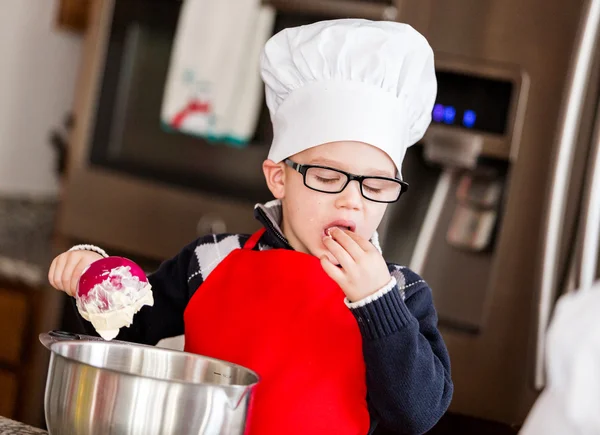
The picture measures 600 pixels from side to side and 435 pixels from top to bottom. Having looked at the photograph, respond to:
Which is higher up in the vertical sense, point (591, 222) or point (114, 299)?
point (591, 222)

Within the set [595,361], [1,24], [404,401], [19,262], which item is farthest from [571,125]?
[1,24]

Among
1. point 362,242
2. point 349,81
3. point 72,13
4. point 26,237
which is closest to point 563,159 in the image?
point 349,81

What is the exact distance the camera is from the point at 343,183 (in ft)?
3.62

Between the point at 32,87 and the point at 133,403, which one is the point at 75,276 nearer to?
the point at 133,403

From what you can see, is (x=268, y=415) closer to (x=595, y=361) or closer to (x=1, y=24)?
(x=595, y=361)

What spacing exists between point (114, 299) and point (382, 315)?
28 centimetres

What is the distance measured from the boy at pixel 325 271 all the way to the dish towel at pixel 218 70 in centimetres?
82

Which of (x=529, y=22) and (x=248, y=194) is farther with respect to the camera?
(x=248, y=194)

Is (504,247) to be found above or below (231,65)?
below

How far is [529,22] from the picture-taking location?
1.70m

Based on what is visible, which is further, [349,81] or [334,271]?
[349,81]

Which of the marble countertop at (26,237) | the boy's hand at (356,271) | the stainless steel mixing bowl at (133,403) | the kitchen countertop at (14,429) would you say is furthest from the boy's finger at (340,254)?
the marble countertop at (26,237)

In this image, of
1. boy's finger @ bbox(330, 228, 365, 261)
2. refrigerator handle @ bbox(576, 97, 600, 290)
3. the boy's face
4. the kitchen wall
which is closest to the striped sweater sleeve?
the boy's face

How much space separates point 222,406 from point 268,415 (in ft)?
0.98
